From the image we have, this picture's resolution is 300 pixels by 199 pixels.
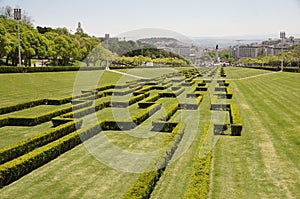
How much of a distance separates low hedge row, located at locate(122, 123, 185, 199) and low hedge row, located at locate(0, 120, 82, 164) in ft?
11.8

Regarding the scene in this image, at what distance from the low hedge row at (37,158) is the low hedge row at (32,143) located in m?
0.44

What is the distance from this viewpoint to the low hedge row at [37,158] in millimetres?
7367

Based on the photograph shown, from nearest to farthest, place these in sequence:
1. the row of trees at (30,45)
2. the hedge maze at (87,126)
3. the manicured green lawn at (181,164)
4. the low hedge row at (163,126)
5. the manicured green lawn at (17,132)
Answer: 1. the manicured green lawn at (181,164)
2. the hedge maze at (87,126)
3. the manicured green lawn at (17,132)
4. the low hedge row at (163,126)
5. the row of trees at (30,45)

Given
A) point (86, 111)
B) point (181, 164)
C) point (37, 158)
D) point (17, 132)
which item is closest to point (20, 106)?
point (86, 111)

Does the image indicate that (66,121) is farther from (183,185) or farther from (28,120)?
(183,185)

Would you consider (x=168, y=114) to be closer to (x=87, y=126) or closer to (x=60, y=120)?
(x=87, y=126)

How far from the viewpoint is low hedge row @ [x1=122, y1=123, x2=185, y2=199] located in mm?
5895

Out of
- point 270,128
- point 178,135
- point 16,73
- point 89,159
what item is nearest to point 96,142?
point 89,159

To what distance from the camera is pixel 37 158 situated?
841 cm

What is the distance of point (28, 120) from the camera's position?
43.7 ft

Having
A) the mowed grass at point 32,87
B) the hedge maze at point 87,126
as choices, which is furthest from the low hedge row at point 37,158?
the mowed grass at point 32,87

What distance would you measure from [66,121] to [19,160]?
16.1ft

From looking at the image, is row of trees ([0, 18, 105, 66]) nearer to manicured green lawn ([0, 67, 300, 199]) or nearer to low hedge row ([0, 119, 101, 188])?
manicured green lawn ([0, 67, 300, 199])

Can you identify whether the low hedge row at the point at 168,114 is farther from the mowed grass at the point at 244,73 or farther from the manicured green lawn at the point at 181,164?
the mowed grass at the point at 244,73
